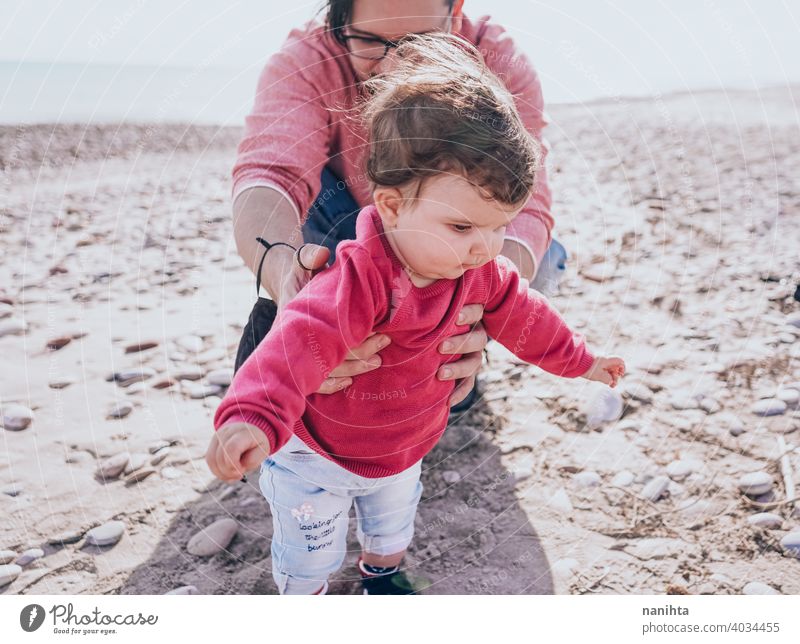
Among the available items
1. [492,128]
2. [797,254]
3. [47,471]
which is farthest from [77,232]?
[797,254]

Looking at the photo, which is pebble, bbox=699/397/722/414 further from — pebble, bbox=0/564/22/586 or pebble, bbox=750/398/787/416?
Answer: pebble, bbox=0/564/22/586

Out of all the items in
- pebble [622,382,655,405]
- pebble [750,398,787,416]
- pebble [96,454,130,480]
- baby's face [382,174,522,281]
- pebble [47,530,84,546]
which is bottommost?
pebble [96,454,130,480]

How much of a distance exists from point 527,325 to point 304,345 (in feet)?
1.36

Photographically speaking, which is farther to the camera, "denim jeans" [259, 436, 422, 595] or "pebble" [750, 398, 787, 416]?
"pebble" [750, 398, 787, 416]

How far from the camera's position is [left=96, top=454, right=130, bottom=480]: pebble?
1.67 metres

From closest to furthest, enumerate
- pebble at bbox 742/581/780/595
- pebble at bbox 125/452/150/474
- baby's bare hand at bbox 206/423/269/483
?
baby's bare hand at bbox 206/423/269/483 → pebble at bbox 742/581/780/595 → pebble at bbox 125/452/150/474

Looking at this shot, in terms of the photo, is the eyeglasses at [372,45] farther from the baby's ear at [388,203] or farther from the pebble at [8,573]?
the pebble at [8,573]

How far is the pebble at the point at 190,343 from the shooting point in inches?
83.3

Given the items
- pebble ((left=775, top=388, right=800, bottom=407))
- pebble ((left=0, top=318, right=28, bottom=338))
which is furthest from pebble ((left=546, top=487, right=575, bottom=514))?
pebble ((left=0, top=318, right=28, bottom=338))

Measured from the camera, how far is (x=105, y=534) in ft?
4.95

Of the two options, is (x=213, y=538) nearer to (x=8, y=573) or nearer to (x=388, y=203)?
(x=8, y=573)

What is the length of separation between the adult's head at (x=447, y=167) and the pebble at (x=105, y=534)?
90 cm

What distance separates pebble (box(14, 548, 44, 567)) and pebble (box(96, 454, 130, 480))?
227 mm

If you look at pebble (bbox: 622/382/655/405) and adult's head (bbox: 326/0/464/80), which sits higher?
adult's head (bbox: 326/0/464/80)
